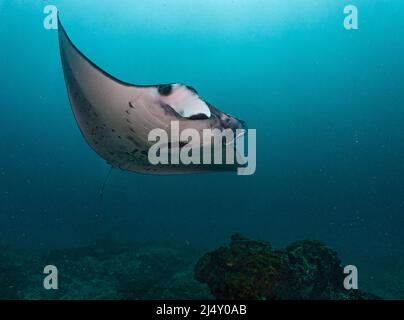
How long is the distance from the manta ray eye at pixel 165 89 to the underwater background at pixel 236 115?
837 inches

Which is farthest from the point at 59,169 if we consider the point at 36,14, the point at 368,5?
the point at 368,5

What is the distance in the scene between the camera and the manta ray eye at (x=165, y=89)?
2499 millimetres

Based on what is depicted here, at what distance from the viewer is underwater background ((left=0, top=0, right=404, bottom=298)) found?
3325 cm

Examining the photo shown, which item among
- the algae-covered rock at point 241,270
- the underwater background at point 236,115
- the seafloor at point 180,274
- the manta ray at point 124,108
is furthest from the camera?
the underwater background at point 236,115

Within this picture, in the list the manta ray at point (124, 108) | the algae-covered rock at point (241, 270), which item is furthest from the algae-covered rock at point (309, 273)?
the manta ray at point (124, 108)

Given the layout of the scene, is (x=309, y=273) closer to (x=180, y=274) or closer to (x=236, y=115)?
(x=180, y=274)

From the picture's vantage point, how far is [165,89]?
253 cm

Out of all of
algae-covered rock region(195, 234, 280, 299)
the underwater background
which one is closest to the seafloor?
algae-covered rock region(195, 234, 280, 299)

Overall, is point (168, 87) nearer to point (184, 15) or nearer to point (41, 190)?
point (184, 15)

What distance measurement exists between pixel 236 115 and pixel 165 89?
58414mm

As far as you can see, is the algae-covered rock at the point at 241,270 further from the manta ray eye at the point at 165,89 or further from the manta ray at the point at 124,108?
the manta ray eye at the point at 165,89

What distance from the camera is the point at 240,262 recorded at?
4.46 m

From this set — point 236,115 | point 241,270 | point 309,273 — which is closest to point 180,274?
point 309,273

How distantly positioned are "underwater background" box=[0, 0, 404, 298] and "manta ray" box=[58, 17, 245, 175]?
20.1 m
